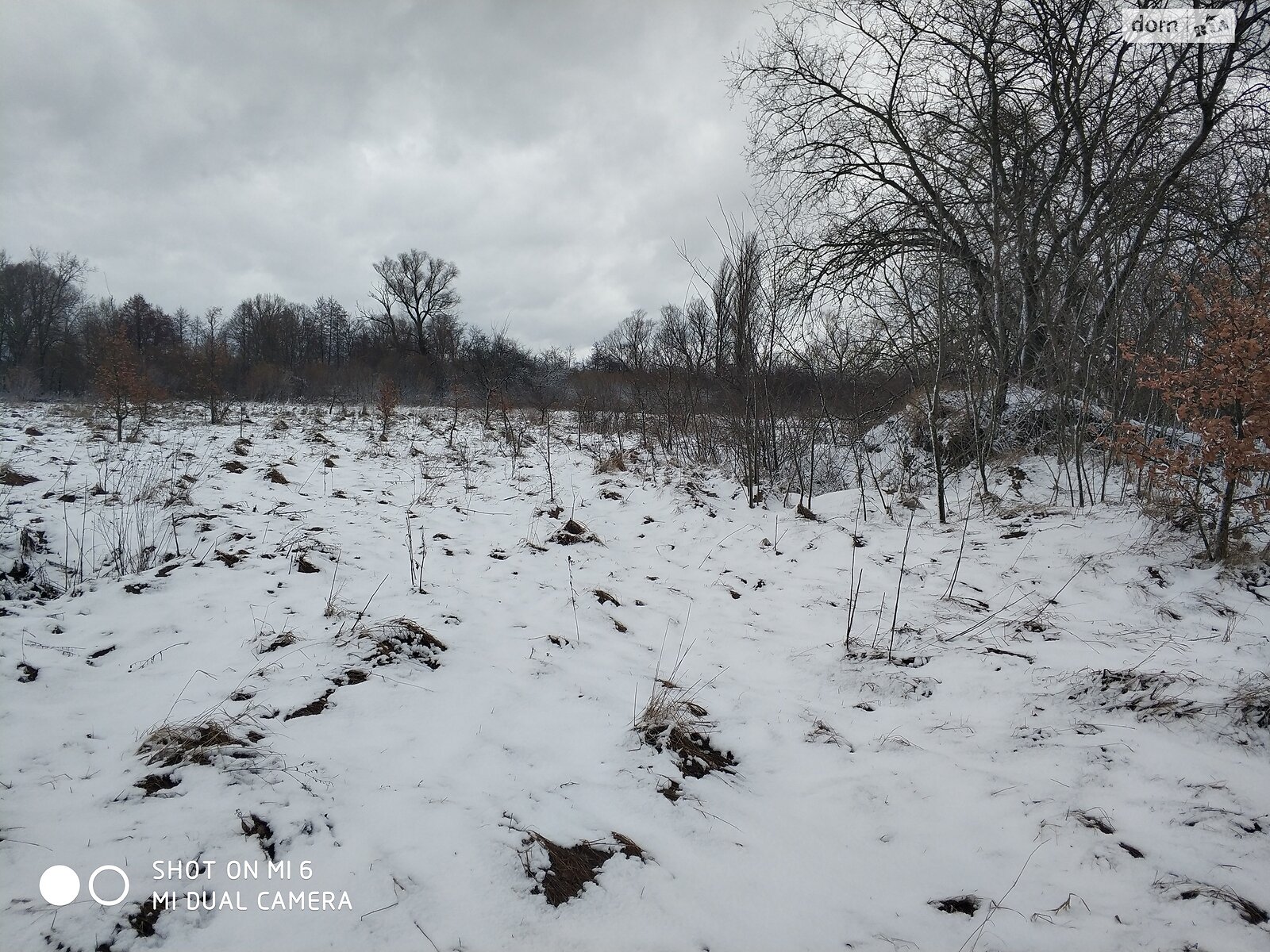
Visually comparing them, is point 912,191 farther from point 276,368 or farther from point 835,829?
point 276,368

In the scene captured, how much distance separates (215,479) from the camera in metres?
6.43

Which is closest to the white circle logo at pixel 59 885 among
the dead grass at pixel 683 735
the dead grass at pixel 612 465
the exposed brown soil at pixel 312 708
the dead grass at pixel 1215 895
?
the exposed brown soil at pixel 312 708

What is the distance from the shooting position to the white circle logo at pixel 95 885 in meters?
1.41

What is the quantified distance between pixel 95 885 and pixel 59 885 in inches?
3.5

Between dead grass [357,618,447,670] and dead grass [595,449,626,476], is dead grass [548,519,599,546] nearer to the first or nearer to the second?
dead grass [357,618,447,670]

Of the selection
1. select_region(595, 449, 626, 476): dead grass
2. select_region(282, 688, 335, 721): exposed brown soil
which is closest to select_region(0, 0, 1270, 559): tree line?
select_region(595, 449, 626, 476): dead grass

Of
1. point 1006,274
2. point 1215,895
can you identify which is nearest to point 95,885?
point 1215,895

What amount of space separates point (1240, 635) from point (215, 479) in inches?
369

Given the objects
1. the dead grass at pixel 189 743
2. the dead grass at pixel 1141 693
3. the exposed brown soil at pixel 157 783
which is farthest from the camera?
the dead grass at pixel 1141 693

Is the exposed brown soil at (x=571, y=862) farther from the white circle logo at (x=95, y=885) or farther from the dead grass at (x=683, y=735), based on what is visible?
the white circle logo at (x=95, y=885)

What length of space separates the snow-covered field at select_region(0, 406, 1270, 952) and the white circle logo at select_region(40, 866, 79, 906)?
25 mm

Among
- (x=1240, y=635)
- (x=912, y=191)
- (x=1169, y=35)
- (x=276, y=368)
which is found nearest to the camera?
(x=1240, y=635)

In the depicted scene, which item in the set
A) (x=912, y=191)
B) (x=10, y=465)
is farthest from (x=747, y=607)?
(x=912, y=191)

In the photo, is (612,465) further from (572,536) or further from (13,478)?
(13,478)
